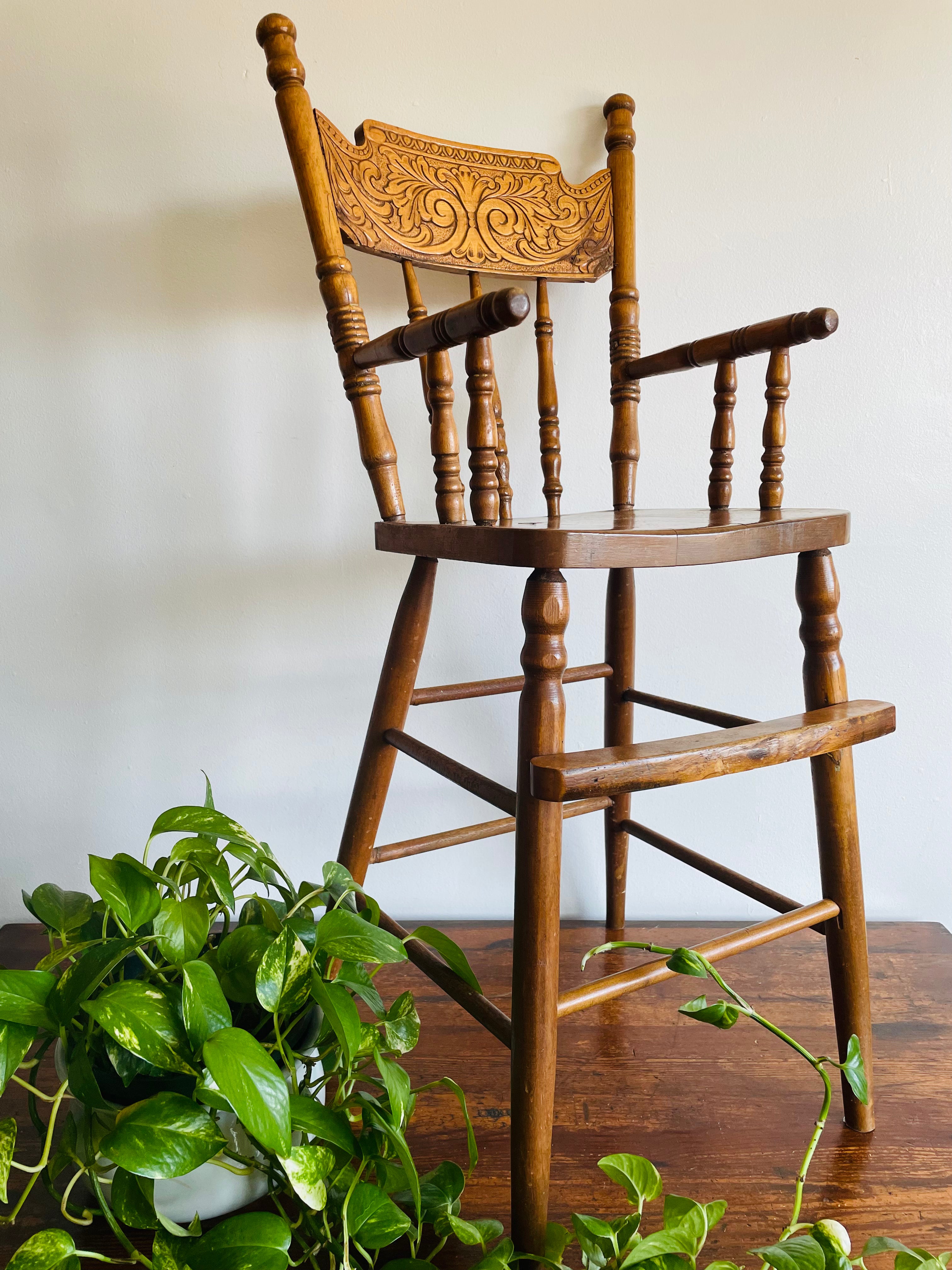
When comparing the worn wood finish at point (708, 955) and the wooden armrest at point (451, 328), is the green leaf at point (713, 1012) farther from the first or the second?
the wooden armrest at point (451, 328)

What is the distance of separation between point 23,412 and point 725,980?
1.11m

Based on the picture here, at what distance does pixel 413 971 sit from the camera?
108 cm

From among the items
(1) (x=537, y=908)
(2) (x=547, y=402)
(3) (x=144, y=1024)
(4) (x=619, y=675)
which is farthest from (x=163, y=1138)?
(2) (x=547, y=402)

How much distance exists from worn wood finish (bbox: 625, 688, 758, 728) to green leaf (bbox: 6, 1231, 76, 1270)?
64 centimetres

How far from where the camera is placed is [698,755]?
0.63 meters

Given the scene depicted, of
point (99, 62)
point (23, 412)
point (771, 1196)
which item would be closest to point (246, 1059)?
point (771, 1196)

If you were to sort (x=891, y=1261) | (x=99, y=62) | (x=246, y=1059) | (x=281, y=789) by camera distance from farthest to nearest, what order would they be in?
(x=281, y=789)
(x=99, y=62)
(x=891, y=1261)
(x=246, y=1059)

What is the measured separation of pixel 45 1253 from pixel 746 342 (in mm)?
871

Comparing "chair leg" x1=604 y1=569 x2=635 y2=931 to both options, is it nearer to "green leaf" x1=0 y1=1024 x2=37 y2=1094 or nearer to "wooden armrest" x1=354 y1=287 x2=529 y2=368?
"wooden armrest" x1=354 y1=287 x2=529 y2=368

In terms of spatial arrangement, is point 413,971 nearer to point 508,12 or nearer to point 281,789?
point 281,789

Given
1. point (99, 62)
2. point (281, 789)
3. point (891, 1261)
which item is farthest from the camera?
point (281, 789)

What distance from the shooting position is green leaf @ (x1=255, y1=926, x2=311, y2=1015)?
1.94ft

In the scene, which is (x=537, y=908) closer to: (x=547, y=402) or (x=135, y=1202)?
(x=135, y=1202)

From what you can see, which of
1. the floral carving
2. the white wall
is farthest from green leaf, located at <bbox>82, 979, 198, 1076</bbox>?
the floral carving
